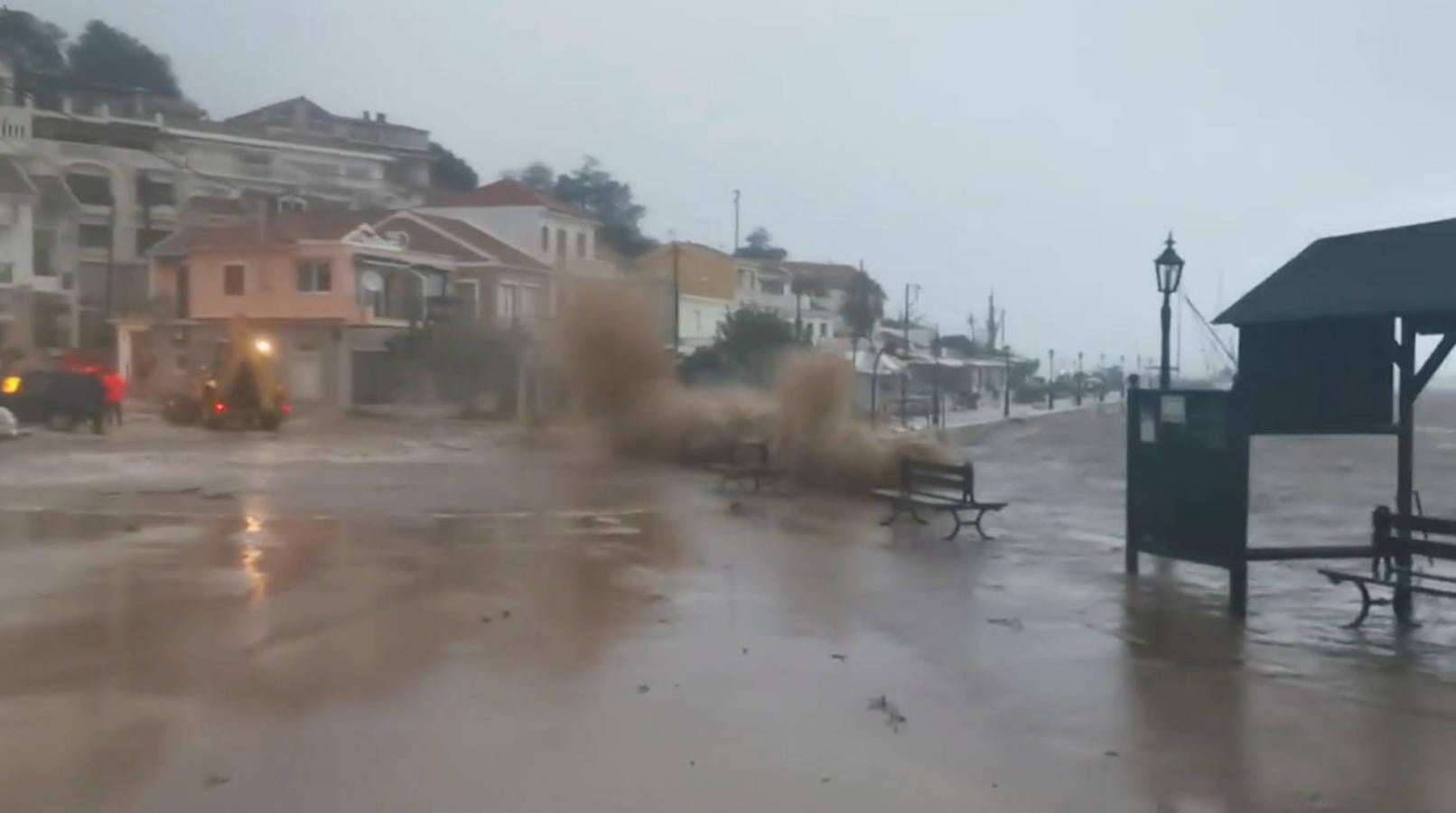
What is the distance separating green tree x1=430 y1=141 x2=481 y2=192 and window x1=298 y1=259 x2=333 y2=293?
34014 millimetres

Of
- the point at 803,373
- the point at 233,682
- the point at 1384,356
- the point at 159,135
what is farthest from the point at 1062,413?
the point at 233,682

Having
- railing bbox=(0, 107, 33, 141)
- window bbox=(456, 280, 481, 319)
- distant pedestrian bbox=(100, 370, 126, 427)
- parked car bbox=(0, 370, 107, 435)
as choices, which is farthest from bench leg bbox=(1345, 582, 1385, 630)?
railing bbox=(0, 107, 33, 141)

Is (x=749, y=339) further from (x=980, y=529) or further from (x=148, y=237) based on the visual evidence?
(x=980, y=529)

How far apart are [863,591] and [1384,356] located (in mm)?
4824

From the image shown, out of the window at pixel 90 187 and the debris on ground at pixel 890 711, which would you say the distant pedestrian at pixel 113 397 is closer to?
the window at pixel 90 187

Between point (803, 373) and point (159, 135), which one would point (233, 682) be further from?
point (159, 135)

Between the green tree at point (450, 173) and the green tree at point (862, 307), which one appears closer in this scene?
the green tree at point (862, 307)

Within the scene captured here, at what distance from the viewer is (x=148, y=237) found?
65.0 m

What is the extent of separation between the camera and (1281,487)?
3055 centimetres

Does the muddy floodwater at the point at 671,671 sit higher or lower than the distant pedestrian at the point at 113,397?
lower

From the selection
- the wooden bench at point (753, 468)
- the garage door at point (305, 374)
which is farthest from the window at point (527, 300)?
the wooden bench at point (753, 468)

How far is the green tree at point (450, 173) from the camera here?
89.7 m

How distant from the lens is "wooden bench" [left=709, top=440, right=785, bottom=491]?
24.0 metres

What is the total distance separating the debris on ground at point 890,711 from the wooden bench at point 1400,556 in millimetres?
4891
